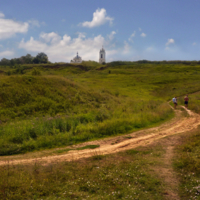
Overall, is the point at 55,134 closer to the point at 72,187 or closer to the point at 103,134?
Result: the point at 103,134

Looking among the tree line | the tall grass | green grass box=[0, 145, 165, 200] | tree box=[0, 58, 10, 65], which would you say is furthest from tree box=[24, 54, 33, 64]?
green grass box=[0, 145, 165, 200]

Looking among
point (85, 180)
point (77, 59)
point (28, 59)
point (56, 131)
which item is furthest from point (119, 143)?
point (77, 59)

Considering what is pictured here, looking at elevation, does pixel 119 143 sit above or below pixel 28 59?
below

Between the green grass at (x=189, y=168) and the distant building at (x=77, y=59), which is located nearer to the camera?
the green grass at (x=189, y=168)

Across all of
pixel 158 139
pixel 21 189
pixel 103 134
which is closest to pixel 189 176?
pixel 158 139

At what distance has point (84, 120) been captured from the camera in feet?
43.0

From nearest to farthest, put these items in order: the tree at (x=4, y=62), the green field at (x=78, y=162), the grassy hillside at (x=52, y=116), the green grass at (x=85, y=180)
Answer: the green grass at (x=85, y=180) → the green field at (x=78, y=162) → the grassy hillside at (x=52, y=116) → the tree at (x=4, y=62)

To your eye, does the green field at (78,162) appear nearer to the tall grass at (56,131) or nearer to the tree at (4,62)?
the tall grass at (56,131)

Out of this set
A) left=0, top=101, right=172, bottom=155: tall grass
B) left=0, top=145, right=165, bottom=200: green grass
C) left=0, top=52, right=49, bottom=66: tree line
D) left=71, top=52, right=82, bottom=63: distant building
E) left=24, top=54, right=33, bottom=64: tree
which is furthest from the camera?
left=71, top=52, right=82, bottom=63: distant building

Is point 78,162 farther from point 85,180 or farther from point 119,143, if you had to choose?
point 119,143

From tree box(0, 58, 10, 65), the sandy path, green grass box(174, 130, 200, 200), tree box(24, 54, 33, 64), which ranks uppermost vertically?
tree box(24, 54, 33, 64)

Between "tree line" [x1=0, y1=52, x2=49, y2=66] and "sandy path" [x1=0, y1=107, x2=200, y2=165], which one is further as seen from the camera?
"tree line" [x1=0, y1=52, x2=49, y2=66]

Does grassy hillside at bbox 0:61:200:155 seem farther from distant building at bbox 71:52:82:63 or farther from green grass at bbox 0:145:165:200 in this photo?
distant building at bbox 71:52:82:63

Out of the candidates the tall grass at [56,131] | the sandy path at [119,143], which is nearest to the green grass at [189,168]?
the sandy path at [119,143]
